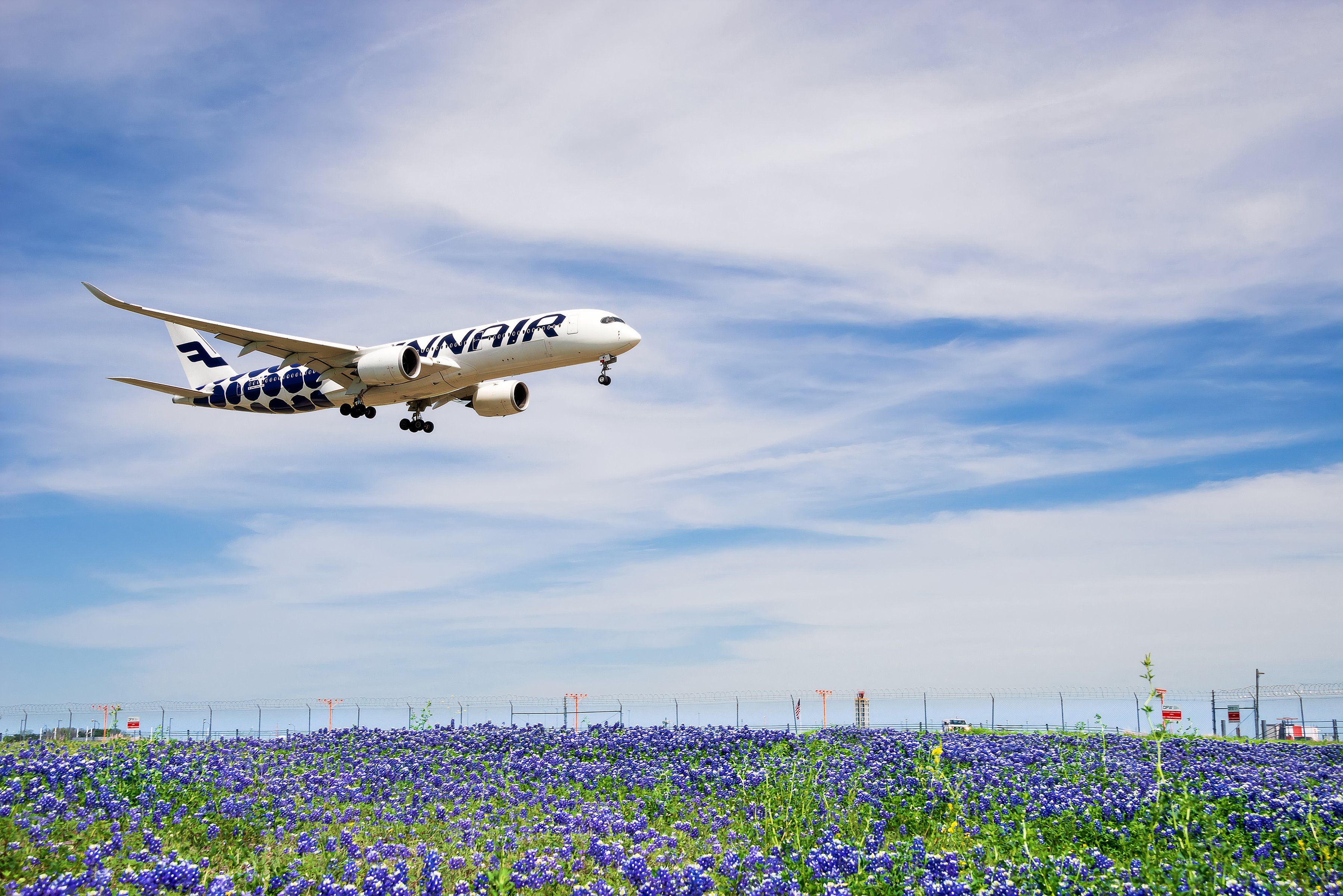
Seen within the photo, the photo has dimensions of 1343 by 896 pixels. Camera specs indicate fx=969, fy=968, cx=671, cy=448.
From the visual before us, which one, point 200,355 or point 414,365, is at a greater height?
point 200,355

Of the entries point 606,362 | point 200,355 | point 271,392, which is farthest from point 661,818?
point 200,355

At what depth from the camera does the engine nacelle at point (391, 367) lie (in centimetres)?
3272

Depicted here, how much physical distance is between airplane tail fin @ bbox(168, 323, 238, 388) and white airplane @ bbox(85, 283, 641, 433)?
722 centimetres

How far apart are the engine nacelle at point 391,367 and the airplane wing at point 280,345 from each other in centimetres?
171

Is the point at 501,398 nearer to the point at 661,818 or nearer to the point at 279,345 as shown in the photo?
the point at 279,345

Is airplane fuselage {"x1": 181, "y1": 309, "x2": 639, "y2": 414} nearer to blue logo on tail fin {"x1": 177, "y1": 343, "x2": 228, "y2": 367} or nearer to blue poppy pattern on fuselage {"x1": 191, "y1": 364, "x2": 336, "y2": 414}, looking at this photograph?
blue poppy pattern on fuselage {"x1": 191, "y1": 364, "x2": 336, "y2": 414}

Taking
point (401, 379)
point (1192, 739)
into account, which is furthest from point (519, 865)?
point (401, 379)

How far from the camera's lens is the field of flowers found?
9.23 meters

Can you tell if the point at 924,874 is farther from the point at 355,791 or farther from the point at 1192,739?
the point at 1192,739

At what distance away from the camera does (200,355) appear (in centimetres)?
4872

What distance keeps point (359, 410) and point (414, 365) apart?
14.3 ft

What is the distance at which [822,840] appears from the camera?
39.0 ft

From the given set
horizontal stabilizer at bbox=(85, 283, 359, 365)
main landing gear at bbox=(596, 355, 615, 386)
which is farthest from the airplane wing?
main landing gear at bbox=(596, 355, 615, 386)

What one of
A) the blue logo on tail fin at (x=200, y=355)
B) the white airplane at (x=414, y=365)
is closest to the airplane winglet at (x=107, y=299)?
the white airplane at (x=414, y=365)
